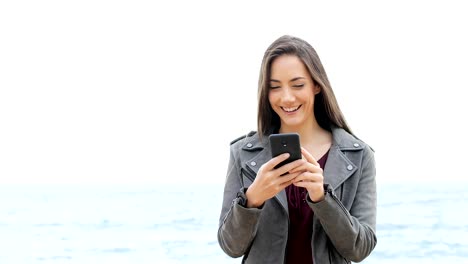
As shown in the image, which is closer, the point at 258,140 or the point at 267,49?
the point at 267,49

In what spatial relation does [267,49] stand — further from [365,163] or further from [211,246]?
[211,246]

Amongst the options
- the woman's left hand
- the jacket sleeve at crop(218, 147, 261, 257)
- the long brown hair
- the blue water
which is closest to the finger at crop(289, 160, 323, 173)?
the woman's left hand

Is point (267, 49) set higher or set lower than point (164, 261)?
higher

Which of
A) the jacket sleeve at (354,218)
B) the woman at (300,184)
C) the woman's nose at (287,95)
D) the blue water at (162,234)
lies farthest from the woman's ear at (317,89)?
the blue water at (162,234)

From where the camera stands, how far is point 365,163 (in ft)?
7.32

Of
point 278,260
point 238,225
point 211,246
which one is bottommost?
point 211,246

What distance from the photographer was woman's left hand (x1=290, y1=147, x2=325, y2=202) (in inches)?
76.1

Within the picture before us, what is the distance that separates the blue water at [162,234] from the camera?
12.8 metres

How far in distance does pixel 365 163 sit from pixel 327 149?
13 centimetres

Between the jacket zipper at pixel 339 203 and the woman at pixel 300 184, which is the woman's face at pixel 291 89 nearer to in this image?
the woman at pixel 300 184

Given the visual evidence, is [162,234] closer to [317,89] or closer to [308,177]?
[317,89]

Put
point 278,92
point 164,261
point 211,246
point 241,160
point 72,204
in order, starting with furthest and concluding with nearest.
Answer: point 72,204, point 211,246, point 164,261, point 241,160, point 278,92

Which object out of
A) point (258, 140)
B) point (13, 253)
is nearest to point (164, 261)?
point (13, 253)

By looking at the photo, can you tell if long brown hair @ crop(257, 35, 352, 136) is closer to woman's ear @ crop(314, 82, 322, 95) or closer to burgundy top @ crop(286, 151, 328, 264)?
woman's ear @ crop(314, 82, 322, 95)
